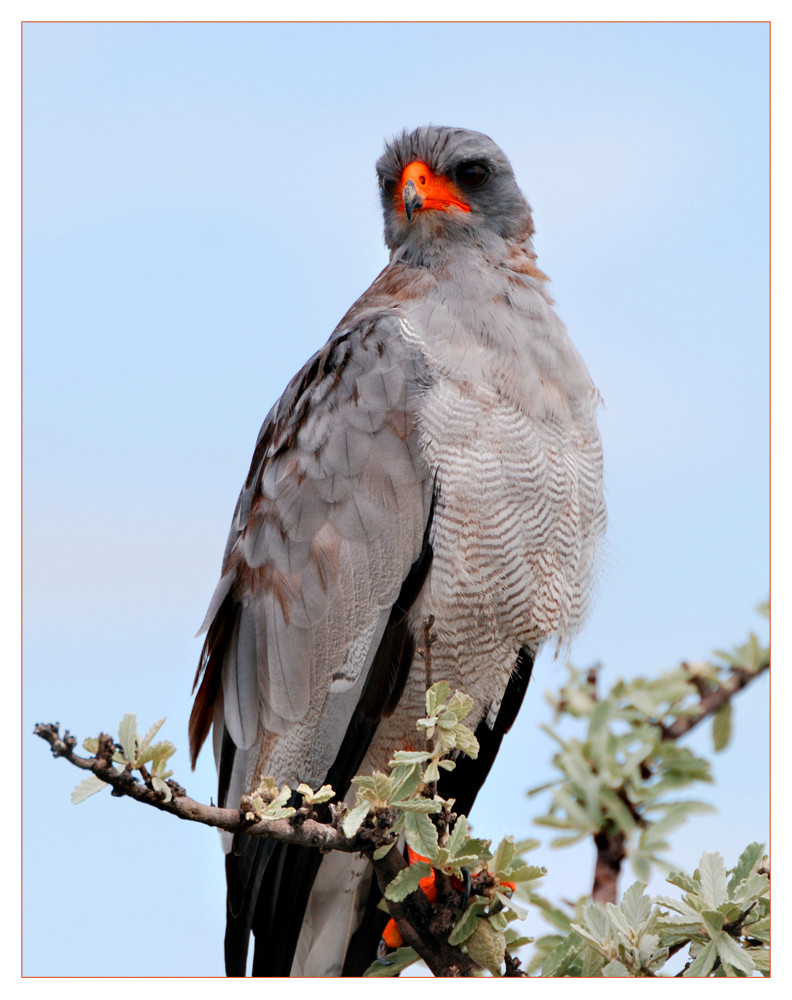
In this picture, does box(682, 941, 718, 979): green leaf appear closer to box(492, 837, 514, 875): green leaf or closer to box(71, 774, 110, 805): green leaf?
box(492, 837, 514, 875): green leaf

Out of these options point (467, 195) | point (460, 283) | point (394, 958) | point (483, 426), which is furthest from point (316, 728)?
point (467, 195)

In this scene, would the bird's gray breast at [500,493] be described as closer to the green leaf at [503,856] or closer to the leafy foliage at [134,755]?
the green leaf at [503,856]

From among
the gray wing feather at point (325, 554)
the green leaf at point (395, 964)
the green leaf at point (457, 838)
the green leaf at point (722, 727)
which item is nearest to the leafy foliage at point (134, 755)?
the green leaf at point (457, 838)

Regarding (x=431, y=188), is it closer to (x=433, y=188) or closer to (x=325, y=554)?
(x=433, y=188)

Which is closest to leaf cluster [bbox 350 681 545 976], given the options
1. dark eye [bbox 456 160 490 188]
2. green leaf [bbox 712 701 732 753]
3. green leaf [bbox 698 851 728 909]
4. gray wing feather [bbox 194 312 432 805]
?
green leaf [bbox 698 851 728 909]

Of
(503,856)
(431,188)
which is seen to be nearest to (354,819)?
(503,856)

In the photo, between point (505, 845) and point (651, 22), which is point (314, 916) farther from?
point (651, 22)

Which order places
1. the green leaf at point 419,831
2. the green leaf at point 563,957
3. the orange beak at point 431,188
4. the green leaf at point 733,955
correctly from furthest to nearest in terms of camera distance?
the orange beak at point 431,188, the green leaf at point 563,957, the green leaf at point 733,955, the green leaf at point 419,831
